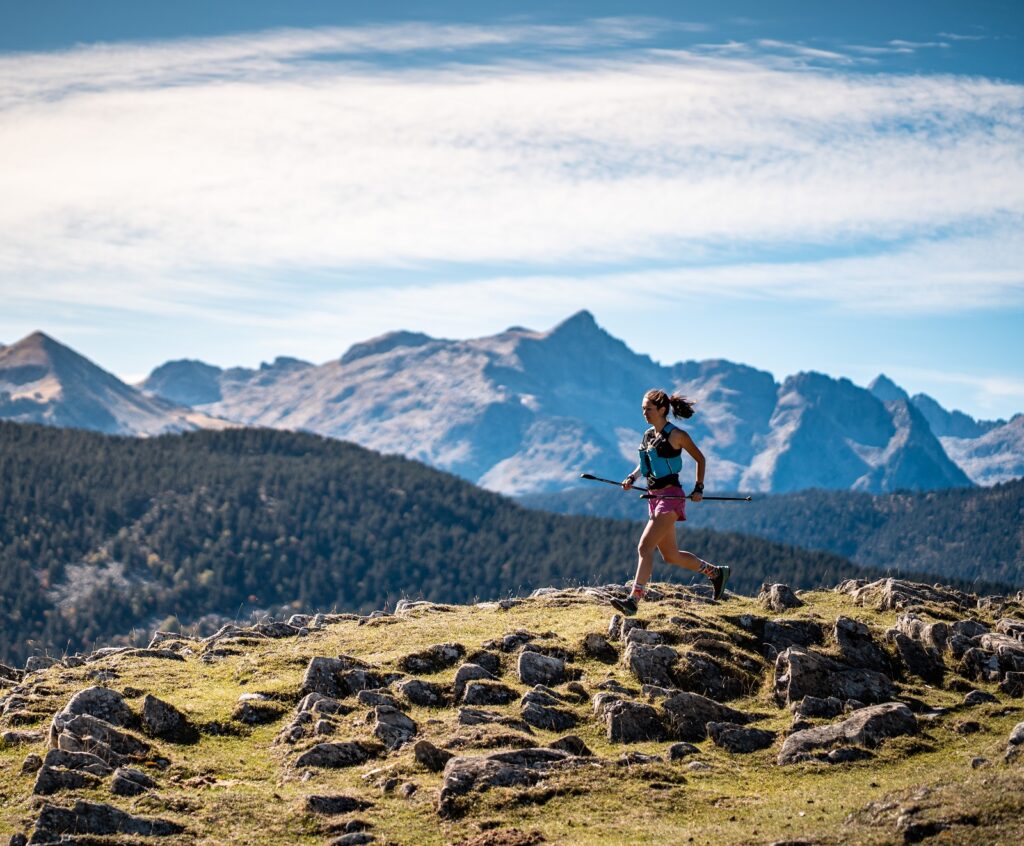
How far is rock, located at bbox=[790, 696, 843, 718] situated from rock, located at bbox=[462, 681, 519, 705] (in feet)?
18.9

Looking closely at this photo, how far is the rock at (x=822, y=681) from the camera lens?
24359 millimetres

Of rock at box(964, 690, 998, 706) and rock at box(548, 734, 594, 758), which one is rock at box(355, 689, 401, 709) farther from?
rock at box(964, 690, 998, 706)

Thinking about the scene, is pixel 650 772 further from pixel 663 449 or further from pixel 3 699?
pixel 3 699

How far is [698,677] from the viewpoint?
2508 centimetres

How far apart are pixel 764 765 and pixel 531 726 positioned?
446 centimetres

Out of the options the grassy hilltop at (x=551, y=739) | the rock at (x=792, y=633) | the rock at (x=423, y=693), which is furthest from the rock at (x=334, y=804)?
the rock at (x=792, y=633)

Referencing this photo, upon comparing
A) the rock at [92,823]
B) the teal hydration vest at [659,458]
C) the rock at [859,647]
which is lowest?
the rock at [92,823]

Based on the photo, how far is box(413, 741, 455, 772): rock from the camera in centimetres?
2069

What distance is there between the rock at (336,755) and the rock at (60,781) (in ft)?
11.6

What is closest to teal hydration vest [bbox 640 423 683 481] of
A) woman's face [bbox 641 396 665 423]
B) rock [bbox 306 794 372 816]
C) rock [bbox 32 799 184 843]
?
woman's face [bbox 641 396 665 423]

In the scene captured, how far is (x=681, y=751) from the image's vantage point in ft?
71.0

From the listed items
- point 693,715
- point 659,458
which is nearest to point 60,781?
point 693,715

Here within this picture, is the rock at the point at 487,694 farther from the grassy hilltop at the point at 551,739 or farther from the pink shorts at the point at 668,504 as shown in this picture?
the pink shorts at the point at 668,504

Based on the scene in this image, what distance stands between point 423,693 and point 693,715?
553 centimetres
